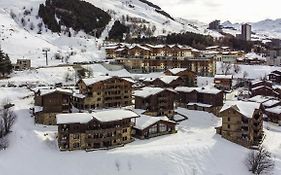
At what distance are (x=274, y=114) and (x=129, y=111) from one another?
18327mm

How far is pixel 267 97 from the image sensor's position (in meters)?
52.3

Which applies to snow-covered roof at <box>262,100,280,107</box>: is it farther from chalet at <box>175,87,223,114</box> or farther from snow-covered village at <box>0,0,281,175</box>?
chalet at <box>175,87,223,114</box>

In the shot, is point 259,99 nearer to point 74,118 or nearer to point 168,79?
point 168,79

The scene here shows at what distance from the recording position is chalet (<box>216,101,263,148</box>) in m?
39.0

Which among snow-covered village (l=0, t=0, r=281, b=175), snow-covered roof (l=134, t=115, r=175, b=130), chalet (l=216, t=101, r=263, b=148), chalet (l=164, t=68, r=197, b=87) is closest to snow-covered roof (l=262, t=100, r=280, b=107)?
snow-covered village (l=0, t=0, r=281, b=175)

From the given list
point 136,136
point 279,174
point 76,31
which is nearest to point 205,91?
point 136,136

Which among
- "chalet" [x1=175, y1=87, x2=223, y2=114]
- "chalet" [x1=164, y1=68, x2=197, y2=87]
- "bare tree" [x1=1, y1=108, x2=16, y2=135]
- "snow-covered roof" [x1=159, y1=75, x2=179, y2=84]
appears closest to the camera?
"bare tree" [x1=1, y1=108, x2=16, y2=135]

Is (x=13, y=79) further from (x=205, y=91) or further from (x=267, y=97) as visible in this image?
(x=267, y=97)

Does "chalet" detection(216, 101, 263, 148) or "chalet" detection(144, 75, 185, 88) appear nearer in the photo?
"chalet" detection(216, 101, 263, 148)

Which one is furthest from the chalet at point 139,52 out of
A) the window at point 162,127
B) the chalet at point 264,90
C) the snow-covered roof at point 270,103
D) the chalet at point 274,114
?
the window at point 162,127

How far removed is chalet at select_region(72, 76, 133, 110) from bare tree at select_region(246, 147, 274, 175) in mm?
17339

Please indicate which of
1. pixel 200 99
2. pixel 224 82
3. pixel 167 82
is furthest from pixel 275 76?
pixel 167 82

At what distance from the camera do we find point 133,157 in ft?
→ 111

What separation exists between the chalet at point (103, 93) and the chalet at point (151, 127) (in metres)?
6.96
